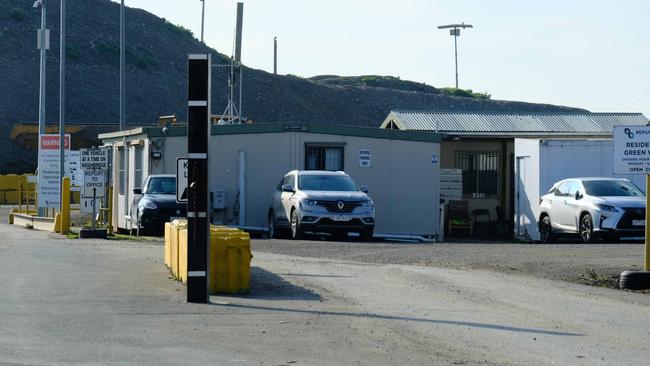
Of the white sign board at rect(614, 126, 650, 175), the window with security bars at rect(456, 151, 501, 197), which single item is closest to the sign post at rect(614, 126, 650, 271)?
the white sign board at rect(614, 126, 650, 175)

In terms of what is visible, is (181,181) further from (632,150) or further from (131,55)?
(131,55)

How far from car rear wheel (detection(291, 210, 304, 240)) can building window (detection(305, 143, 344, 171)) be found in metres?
4.35

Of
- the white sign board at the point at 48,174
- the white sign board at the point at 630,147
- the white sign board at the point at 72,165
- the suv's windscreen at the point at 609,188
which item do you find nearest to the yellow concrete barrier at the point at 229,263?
the white sign board at the point at 630,147

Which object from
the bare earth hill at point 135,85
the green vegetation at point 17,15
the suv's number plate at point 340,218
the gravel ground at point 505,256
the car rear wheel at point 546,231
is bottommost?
the gravel ground at point 505,256

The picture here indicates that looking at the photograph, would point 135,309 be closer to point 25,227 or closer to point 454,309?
point 454,309

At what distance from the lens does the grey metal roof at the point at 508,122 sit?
132 ft

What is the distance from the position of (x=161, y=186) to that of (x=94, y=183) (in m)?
1.88

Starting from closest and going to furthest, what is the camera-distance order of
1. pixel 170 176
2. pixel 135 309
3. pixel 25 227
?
pixel 135 309, pixel 170 176, pixel 25 227

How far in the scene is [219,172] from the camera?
32.3m

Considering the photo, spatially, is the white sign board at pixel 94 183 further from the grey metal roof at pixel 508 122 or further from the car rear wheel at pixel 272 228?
the grey metal roof at pixel 508 122

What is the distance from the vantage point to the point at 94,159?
29.5m

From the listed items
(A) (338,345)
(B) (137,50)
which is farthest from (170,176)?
(B) (137,50)

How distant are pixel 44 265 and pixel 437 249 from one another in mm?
8695

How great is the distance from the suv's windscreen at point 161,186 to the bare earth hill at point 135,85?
4173 cm
